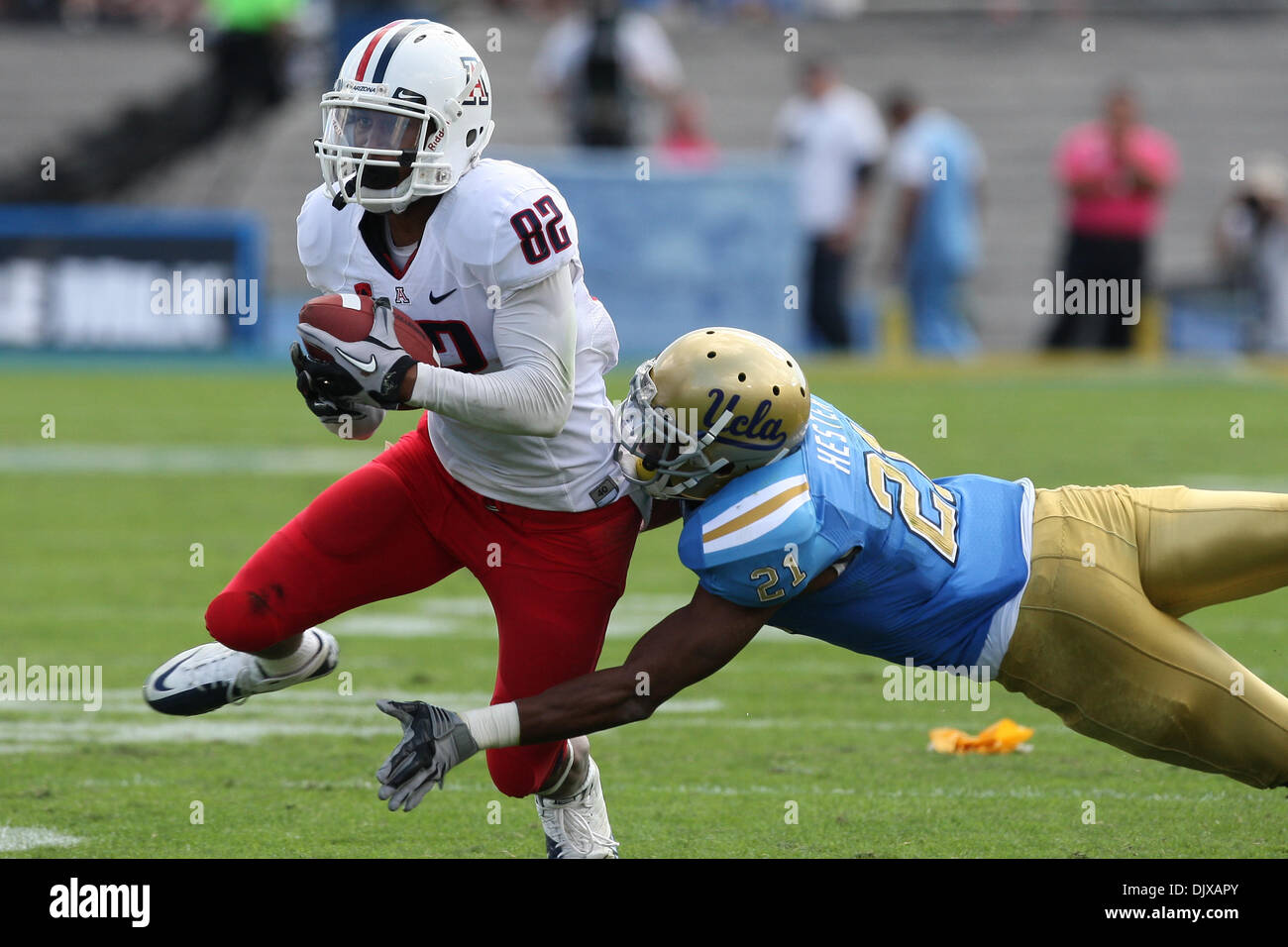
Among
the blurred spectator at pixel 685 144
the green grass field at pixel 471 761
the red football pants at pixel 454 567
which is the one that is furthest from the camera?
the blurred spectator at pixel 685 144

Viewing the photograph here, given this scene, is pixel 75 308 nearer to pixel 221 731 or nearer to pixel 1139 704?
pixel 221 731

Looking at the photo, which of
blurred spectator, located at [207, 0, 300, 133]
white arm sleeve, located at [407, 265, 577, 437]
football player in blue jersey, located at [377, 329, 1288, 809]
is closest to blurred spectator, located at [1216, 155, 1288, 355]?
blurred spectator, located at [207, 0, 300, 133]

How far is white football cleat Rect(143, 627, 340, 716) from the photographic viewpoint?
420cm

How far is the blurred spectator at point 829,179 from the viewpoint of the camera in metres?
13.4

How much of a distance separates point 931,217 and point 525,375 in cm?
1018

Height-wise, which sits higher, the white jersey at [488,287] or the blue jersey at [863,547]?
the white jersey at [488,287]

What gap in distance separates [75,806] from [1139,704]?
2.34m

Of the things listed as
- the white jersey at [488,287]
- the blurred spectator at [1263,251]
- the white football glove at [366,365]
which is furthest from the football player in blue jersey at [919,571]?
the blurred spectator at [1263,251]

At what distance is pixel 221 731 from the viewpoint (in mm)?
5121

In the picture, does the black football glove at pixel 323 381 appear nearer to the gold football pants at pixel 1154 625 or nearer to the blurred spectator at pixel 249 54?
the gold football pants at pixel 1154 625
